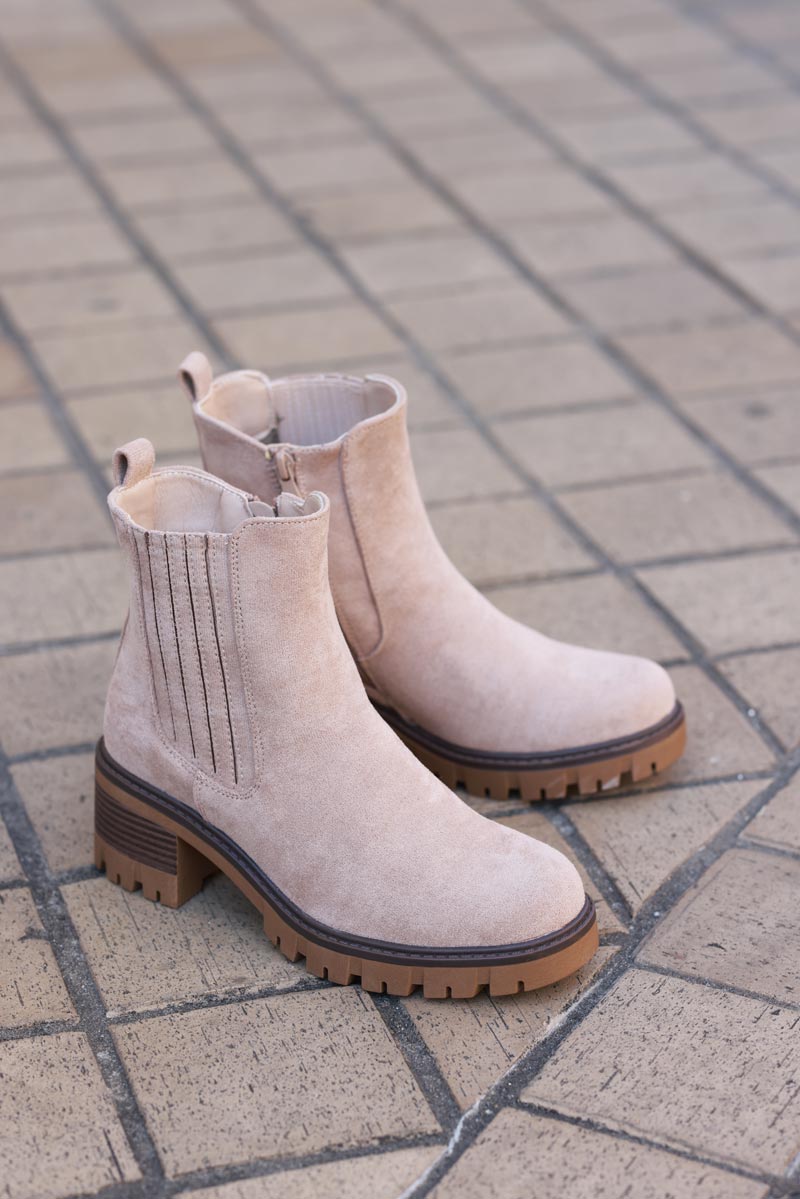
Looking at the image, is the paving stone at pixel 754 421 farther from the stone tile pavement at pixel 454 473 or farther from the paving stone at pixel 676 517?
the paving stone at pixel 676 517

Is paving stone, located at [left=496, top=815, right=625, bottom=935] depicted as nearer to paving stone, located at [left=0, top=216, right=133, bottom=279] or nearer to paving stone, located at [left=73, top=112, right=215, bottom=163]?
paving stone, located at [left=0, top=216, right=133, bottom=279]

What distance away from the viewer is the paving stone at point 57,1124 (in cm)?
143

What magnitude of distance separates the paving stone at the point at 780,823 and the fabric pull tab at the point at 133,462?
2.79 feet

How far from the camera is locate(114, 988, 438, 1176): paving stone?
4.82 ft

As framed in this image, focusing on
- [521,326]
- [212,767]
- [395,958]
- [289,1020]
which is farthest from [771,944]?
[521,326]

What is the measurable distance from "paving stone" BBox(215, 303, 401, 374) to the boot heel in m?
1.52

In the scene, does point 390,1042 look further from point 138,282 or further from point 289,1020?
point 138,282

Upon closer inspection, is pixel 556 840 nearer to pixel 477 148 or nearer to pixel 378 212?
pixel 378 212

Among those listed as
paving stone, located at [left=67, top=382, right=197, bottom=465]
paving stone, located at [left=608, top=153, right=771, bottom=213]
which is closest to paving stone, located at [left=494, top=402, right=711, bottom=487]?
paving stone, located at [left=67, top=382, right=197, bottom=465]

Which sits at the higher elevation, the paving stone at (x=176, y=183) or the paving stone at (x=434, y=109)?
the paving stone at (x=434, y=109)

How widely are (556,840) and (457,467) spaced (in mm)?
1090

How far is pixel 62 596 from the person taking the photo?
2414 mm

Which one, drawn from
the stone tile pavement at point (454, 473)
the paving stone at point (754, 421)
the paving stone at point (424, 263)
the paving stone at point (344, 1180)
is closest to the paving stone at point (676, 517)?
the stone tile pavement at point (454, 473)

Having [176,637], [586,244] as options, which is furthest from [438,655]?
[586,244]
